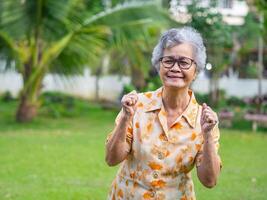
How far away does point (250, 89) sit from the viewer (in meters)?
24.8

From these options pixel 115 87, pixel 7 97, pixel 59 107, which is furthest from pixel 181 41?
pixel 115 87

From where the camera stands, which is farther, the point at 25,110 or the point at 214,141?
the point at 25,110

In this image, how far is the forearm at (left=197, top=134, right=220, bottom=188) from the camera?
2.63 m

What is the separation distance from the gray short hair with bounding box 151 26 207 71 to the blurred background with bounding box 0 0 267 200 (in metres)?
3.60

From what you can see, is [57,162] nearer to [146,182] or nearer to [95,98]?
[146,182]

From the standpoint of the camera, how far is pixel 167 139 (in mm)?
2797

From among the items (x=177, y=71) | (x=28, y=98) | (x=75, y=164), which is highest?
→ (x=177, y=71)

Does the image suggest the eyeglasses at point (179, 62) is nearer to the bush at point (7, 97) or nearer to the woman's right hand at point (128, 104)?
the woman's right hand at point (128, 104)

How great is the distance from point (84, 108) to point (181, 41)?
55.0 feet

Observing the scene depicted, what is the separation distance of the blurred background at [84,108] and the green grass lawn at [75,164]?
13 millimetres

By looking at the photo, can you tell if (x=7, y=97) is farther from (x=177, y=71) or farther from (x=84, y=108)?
(x=177, y=71)

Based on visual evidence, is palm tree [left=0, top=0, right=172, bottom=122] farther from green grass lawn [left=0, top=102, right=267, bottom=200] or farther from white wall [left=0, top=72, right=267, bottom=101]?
white wall [left=0, top=72, right=267, bottom=101]

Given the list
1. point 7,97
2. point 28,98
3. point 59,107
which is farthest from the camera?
point 7,97

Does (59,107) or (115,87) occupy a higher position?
(115,87)
